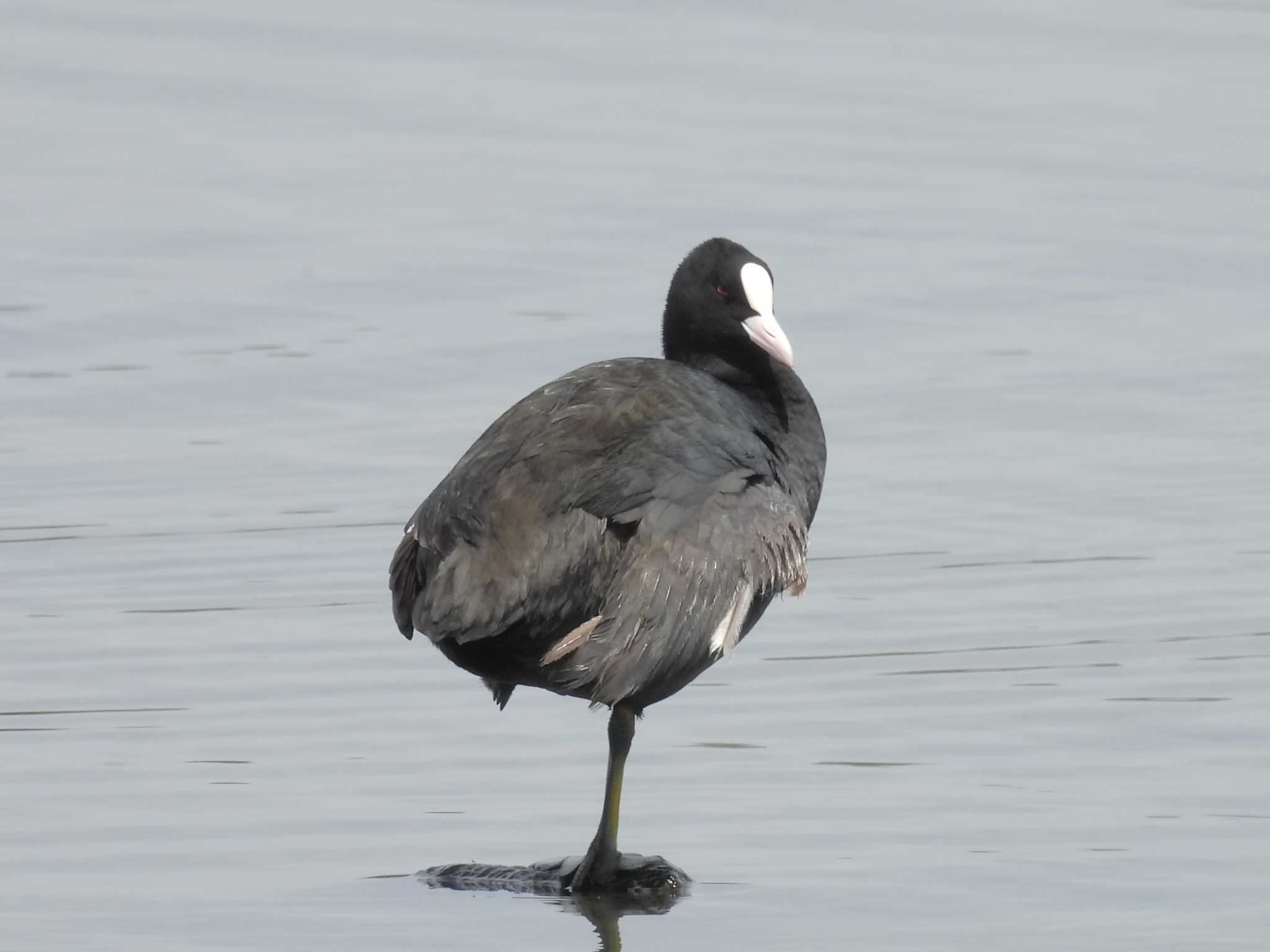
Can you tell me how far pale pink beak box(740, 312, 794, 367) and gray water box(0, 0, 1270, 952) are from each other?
840 mm

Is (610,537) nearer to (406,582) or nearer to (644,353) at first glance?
(406,582)

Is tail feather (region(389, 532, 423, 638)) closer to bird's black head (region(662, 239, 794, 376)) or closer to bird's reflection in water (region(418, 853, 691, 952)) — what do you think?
bird's reflection in water (region(418, 853, 691, 952))

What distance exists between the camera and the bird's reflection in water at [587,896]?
16.8 feet

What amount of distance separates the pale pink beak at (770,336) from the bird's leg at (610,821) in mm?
909

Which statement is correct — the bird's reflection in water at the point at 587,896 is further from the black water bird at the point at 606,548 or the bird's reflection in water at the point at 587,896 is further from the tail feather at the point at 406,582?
the tail feather at the point at 406,582

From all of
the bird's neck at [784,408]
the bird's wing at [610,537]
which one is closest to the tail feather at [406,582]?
the bird's wing at [610,537]

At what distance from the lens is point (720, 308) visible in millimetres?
5945

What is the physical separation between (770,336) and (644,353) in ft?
11.6

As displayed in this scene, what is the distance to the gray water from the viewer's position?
17.2 feet

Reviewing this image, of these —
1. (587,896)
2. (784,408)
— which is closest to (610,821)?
(587,896)

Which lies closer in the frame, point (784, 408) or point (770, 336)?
point (770, 336)

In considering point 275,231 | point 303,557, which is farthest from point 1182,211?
point 303,557

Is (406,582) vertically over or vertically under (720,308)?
under

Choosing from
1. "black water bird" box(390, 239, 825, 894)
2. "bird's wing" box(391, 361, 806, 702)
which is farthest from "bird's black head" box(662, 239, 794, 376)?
"bird's wing" box(391, 361, 806, 702)
